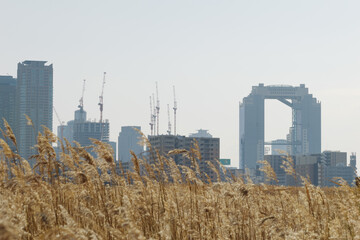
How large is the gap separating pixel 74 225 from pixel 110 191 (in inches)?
201

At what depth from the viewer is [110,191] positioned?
9.05 m

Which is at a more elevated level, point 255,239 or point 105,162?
point 105,162

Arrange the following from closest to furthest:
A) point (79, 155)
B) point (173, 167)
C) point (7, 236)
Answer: point (7, 236)
point (79, 155)
point (173, 167)

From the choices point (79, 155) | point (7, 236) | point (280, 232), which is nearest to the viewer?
point (7, 236)

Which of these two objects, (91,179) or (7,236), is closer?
(7,236)

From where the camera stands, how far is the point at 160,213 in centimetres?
768

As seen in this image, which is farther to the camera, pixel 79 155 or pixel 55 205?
pixel 79 155

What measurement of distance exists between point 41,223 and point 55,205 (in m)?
0.61

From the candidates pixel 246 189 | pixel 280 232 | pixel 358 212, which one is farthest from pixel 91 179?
pixel 358 212

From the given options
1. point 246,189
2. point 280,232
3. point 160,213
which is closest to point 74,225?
point 280,232

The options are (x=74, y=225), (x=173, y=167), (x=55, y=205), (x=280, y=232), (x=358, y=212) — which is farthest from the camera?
(x=173, y=167)

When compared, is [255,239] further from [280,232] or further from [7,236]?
[7,236]

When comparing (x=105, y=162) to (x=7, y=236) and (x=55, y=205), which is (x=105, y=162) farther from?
(x=7, y=236)

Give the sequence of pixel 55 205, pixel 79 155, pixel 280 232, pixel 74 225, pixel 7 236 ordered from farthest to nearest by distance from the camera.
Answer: pixel 79 155, pixel 55 205, pixel 280 232, pixel 74 225, pixel 7 236
